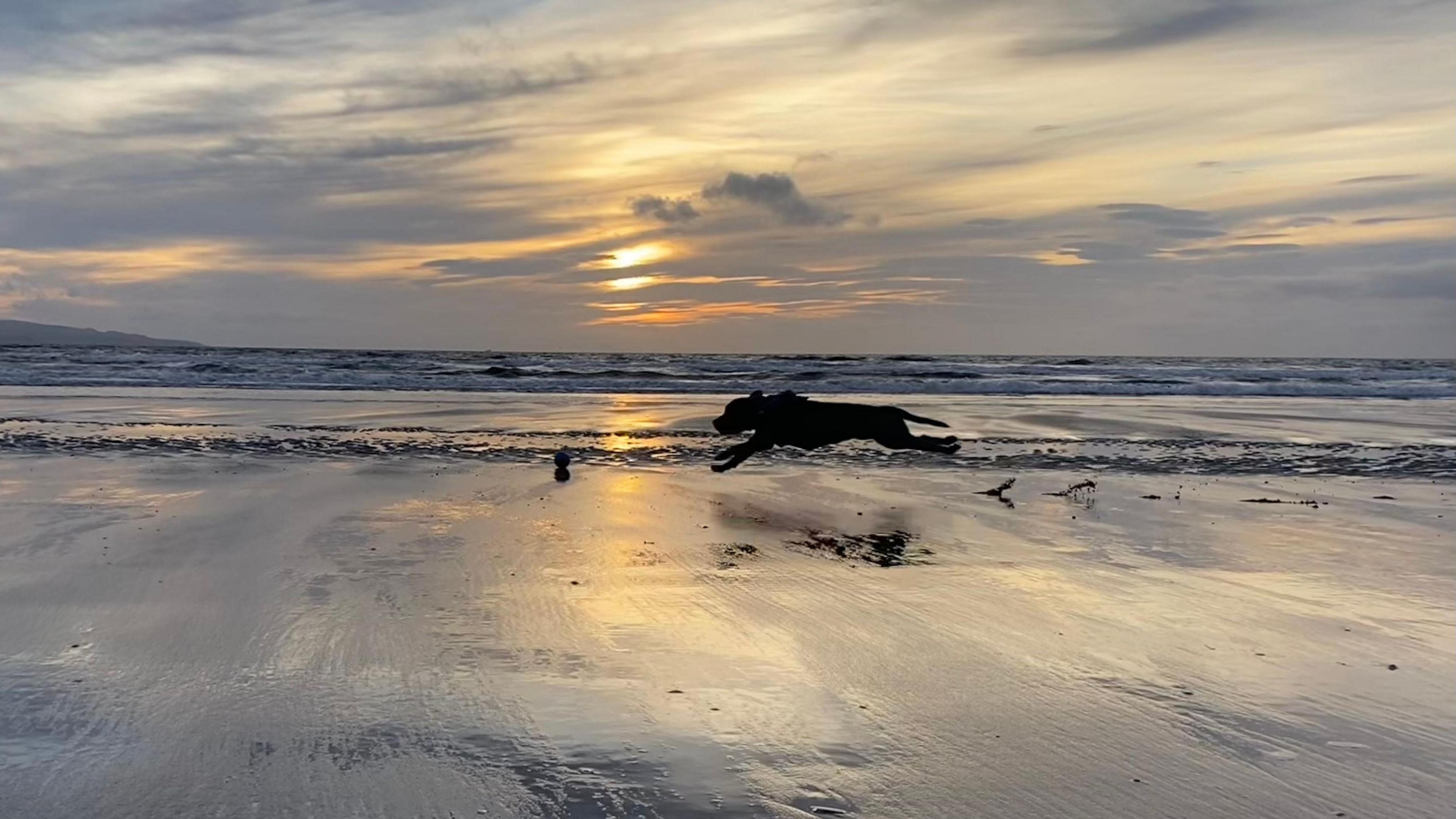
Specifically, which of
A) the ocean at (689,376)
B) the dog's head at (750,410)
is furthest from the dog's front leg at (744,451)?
the ocean at (689,376)

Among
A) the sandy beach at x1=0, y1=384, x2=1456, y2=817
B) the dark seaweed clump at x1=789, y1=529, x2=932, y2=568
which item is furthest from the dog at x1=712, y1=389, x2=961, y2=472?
the dark seaweed clump at x1=789, y1=529, x2=932, y2=568

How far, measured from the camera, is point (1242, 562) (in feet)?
23.3

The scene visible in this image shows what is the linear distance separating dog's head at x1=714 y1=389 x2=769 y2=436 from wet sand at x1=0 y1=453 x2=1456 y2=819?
85.1 inches

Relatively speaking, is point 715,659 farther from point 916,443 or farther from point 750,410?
point 916,443

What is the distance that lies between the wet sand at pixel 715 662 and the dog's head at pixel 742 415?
2.16 metres

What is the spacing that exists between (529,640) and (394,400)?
2064cm

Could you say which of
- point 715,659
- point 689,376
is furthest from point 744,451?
point 689,376

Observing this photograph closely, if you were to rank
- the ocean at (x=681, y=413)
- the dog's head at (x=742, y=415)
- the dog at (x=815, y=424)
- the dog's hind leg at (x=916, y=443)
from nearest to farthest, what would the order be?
1. the dog at (x=815, y=424)
2. the dog's hind leg at (x=916, y=443)
3. the dog's head at (x=742, y=415)
4. the ocean at (x=681, y=413)

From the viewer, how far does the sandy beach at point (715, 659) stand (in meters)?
3.40

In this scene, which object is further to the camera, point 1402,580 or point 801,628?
point 1402,580

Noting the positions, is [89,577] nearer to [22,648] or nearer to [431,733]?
[22,648]

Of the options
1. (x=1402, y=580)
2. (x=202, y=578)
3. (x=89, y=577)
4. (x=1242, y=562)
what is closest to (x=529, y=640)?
(x=202, y=578)

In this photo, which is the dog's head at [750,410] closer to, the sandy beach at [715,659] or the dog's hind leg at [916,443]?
the dog's hind leg at [916,443]

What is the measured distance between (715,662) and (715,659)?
0.04 metres
